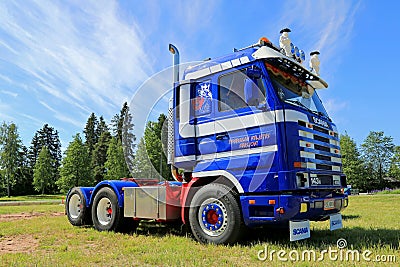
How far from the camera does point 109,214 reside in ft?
28.7

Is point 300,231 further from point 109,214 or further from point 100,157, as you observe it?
point 100,157

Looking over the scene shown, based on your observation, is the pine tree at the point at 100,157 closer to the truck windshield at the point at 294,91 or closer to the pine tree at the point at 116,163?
the pine tree at the point at 116,163

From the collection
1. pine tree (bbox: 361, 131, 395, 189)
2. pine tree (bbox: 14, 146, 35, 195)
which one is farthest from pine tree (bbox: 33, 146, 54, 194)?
pine tree (bbox: 361, 131, 395, 189)

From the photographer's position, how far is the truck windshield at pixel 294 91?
641 cm

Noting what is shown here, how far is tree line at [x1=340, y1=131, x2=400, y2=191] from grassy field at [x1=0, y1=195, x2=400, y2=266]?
55.1m

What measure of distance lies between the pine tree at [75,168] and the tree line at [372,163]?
41.6 m

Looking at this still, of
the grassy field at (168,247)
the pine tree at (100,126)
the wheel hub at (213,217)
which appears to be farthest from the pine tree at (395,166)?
the wheel hub at (213,217)

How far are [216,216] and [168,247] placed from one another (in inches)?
41.3

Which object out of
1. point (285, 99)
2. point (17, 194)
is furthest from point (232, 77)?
point (17, 194)

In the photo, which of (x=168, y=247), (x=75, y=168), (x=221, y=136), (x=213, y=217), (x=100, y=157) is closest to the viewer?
(x=168, y=247)

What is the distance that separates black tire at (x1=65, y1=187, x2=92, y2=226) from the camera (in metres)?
9.41

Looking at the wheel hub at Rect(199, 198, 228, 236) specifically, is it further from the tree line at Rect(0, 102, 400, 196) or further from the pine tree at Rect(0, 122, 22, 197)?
the pine tree at Rect(0, 122, 22, 197)

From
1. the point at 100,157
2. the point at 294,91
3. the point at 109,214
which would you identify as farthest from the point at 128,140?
the point at 100,157

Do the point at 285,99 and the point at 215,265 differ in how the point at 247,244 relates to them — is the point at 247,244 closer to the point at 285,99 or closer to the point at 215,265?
the point at 215,265
